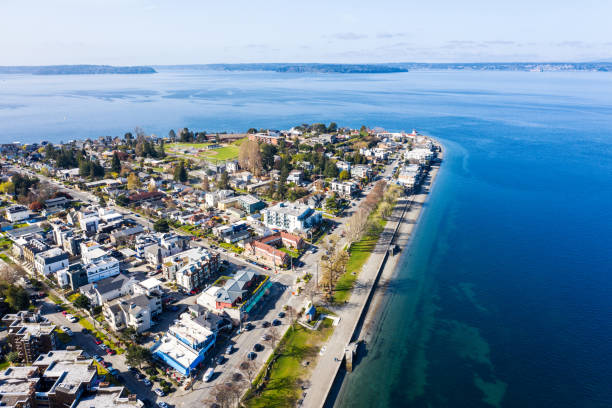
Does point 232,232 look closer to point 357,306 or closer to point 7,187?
point 357,306

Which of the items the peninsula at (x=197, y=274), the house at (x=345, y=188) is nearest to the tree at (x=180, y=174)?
the peninsula at (x=197, y=274)

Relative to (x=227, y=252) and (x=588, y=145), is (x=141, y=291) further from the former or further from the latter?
(x=588, y=145)

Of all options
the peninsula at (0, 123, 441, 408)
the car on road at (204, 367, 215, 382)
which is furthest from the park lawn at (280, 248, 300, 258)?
the car on road at (204, 367, 215, 382)

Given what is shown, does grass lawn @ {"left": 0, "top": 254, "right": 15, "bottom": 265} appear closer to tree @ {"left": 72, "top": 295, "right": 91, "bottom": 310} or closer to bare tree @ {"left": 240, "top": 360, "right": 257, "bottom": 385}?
tree @ {"left": 72, "top": 295, "right": 91, "bottom": 310}

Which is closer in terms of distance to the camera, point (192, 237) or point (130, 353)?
point (130, 353)

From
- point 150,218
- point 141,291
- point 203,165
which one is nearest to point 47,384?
point 141,291

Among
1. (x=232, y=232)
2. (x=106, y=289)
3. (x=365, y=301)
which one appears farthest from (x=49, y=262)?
(x=365, y=301)
